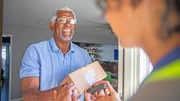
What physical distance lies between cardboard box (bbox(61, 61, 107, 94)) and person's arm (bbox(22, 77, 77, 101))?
0.09 ft

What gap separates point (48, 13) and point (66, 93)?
363 millimetres

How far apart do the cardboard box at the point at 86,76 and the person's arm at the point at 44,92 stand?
0.03 meters

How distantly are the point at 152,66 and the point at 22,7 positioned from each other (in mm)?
690

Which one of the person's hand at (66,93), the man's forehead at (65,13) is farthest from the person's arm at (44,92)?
the man's forehead at (65,13)

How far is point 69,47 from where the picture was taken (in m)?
0.90

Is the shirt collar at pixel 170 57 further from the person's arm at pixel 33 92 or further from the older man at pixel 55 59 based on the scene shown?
the person's arm at pixel 33 92

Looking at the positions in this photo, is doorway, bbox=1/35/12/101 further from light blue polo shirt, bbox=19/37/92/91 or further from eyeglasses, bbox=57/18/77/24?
eyeglasses, bbox=57/18/77/24

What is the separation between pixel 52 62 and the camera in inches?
35.4

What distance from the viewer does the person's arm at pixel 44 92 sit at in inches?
33.4

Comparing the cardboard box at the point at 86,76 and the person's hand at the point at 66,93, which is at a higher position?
the cardboard box at the point at 86,76

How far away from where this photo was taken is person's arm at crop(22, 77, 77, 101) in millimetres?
847

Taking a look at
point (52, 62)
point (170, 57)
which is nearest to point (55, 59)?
point (52, 62)

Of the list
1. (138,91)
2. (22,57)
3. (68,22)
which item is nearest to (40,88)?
(22,57)

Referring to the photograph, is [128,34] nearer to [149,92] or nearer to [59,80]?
[149,92]
